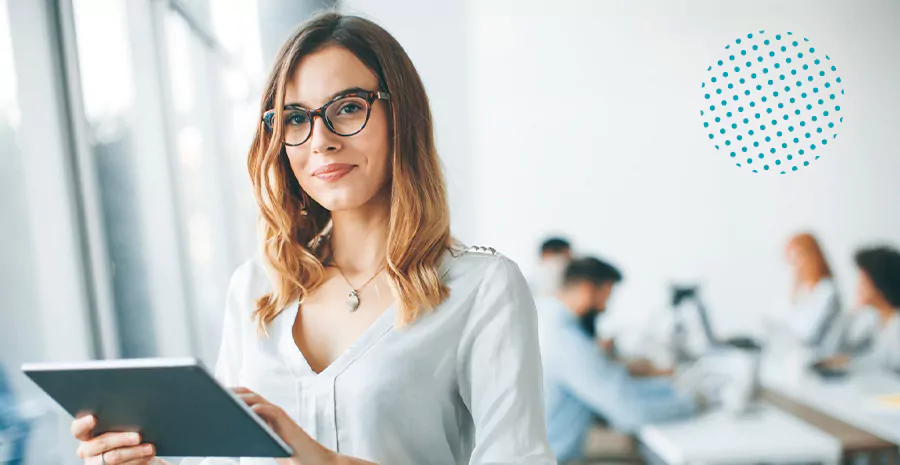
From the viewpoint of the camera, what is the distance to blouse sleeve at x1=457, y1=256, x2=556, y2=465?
84cm

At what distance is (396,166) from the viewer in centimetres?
89

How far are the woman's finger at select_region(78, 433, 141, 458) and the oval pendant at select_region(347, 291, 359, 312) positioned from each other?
1.05 ft

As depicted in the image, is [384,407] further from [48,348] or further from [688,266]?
[688,266]

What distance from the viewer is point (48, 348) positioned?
126cm

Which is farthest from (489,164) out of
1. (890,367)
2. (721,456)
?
(890,367)

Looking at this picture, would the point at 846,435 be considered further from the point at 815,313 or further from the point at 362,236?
the point at 362,236

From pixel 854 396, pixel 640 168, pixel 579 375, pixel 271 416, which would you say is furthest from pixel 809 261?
pixel 271 416

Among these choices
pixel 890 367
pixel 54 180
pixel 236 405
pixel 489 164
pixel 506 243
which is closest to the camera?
pixel 236 405

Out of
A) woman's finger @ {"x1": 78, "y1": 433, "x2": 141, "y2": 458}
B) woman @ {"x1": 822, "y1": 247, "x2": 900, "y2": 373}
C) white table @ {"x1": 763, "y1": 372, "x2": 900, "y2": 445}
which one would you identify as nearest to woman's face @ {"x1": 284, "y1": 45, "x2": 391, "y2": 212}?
woman's finger @ {"x1": 78, "y1": 433, "x2": 141, "y2": 458}

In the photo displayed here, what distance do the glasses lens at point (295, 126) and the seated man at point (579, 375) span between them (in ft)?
5.01

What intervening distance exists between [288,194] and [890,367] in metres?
2.45

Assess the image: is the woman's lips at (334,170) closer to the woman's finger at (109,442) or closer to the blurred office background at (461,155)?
the blurred office background at (461,155)

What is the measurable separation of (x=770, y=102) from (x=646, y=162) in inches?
52.9

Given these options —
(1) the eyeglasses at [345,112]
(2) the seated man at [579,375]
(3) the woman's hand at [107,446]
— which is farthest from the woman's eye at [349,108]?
(2) the seated man at [579,375]
